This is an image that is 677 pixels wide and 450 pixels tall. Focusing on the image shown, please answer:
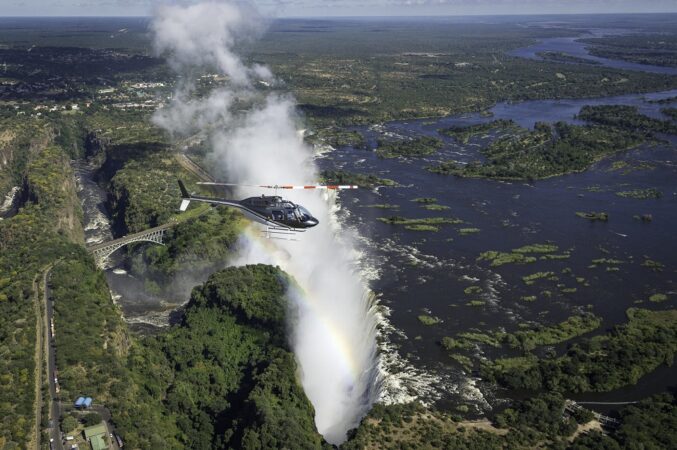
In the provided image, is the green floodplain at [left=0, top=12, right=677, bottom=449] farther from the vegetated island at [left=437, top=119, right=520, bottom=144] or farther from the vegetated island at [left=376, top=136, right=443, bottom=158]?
the vegetated island at [left=437, top=119, right=520, bottom=144]

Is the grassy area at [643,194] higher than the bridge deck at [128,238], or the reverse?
the grassy area at [643,194]

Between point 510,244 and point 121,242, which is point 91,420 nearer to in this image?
point 121,242

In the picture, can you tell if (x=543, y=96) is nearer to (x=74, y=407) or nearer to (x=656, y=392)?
(x=656, y=392)

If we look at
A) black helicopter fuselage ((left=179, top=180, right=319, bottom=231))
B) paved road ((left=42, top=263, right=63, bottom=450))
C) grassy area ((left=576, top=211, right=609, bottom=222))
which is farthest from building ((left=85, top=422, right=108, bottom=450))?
grassy area ((left=576, top=211, right=609, bottom=222))

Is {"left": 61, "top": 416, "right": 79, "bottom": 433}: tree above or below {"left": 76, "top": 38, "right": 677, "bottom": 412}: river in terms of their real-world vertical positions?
above

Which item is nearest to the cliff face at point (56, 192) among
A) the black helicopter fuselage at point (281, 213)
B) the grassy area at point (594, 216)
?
the black helicopter fuselage at point (281, 213)

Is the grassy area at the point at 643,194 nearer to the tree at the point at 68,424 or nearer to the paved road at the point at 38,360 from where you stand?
the paved road at the point at 38,360

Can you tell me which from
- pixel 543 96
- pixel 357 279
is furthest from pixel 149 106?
→ pixel 543 96

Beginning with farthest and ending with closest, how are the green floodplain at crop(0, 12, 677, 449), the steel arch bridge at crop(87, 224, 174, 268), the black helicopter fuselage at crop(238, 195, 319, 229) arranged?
the steel arch bridge at crop(87, 224, 174, 268) < the black helicopter fuselage at crop(238, 195, 319, 229) < the green floodplain at crop(0, 12, 677, 449)

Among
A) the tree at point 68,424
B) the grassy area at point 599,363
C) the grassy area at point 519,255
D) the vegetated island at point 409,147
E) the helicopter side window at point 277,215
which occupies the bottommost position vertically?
the grassy area at point 599,363
